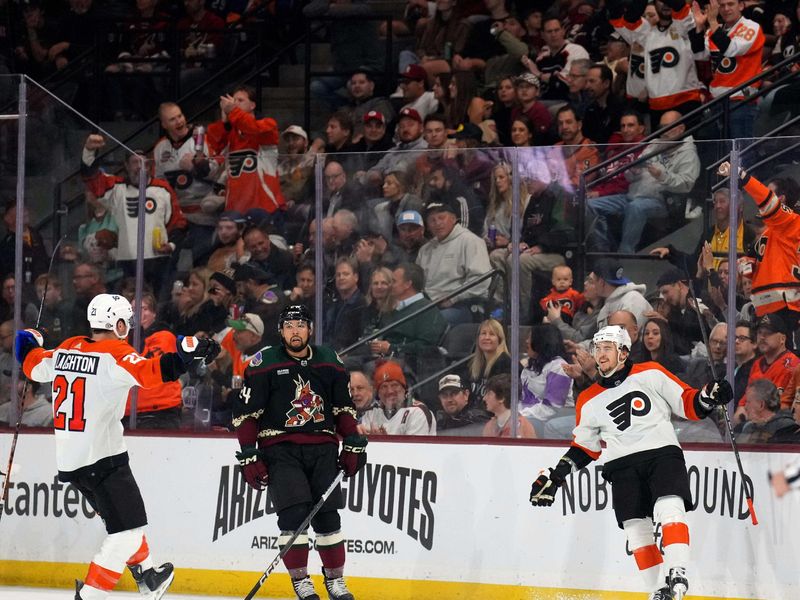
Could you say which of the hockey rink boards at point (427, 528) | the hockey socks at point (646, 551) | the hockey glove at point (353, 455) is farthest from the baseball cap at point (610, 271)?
the hockey glove at point (353, 455)

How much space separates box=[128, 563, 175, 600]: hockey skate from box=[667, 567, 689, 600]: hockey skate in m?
2.36

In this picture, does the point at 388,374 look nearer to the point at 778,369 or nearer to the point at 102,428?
the point at 102,428

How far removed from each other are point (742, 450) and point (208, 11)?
263 inches

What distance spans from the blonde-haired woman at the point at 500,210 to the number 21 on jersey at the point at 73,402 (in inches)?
86.8

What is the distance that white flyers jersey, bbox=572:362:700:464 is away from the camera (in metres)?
6.32

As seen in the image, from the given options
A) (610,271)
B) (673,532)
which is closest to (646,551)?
(673,532)

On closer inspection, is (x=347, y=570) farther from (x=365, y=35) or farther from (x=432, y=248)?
(x=365, y=35)

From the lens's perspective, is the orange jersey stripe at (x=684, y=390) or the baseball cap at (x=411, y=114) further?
the baseball cap at (x=411, y=114)

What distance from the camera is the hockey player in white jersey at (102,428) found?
6.39m

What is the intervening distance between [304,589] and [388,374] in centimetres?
131

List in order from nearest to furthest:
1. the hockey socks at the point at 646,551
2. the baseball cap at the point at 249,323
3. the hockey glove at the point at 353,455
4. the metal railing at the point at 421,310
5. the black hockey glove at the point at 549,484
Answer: the hockey socks at the point at 646,551, the black hockey glove at the point at 549,484, the hockey glove at the point at 353,455, the metal railing at the point at 421,310, the baseball cap at the point at 249,323

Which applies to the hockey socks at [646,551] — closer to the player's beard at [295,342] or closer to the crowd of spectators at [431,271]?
the crowd of spectators at [431,271]

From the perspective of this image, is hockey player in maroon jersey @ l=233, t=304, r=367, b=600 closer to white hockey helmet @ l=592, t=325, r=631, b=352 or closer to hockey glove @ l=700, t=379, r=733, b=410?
white hockey helmet @ l=592, t=325, r=631, b=352

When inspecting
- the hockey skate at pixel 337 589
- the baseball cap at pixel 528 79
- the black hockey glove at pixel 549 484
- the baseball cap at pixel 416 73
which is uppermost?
the baseball cap at pixel 416 73
